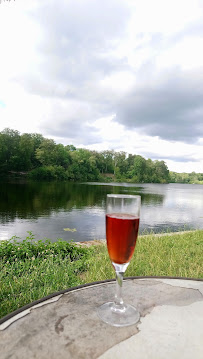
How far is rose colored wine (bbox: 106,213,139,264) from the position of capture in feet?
3.30

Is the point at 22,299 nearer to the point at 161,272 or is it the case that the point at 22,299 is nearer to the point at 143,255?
the point at 161,272

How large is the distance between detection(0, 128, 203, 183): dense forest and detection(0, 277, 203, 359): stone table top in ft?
220

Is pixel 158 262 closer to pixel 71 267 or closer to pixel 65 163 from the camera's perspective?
pixel 71 267

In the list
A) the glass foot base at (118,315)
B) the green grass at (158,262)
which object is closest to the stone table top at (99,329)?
the glass foot base at (118,315)

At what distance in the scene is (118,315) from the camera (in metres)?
0.94

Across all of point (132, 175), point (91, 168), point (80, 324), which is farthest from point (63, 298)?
point (132, 175)

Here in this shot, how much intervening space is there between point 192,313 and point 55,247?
542cm

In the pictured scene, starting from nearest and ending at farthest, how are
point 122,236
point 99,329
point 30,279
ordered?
point 99,329 → point 122,236 → point 30,279

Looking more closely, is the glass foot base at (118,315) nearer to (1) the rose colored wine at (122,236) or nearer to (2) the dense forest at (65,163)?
(1) the rose colored wine at (122,236)

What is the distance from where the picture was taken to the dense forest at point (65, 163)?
66875mm

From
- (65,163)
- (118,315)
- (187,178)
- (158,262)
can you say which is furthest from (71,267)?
(187,178)

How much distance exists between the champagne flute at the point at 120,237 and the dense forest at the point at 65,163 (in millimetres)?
67152

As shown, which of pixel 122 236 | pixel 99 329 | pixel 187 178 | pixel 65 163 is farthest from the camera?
pixel 187 178

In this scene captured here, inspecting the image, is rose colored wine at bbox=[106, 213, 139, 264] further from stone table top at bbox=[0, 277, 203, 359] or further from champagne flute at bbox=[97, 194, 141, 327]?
stone table top at bbox=[0, 277, 203, 359]
